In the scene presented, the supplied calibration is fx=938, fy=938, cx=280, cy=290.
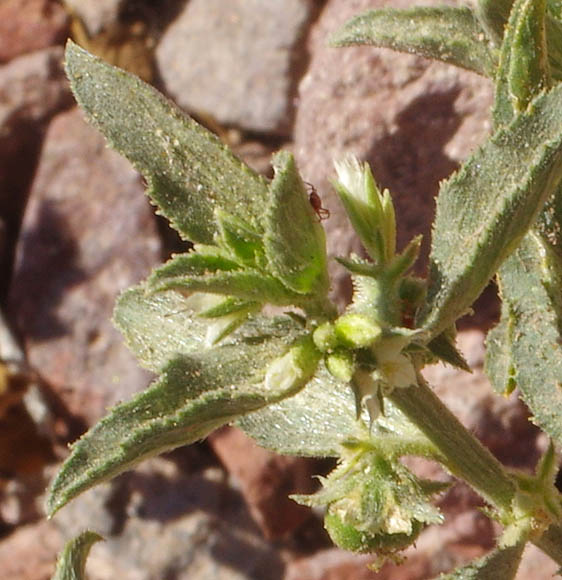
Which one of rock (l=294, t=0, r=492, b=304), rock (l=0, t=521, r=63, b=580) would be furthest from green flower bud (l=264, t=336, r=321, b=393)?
rock (l=0, t=521, r=63, b=580)

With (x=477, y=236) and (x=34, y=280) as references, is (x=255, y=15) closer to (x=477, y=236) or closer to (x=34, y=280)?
(x=34, y=280)

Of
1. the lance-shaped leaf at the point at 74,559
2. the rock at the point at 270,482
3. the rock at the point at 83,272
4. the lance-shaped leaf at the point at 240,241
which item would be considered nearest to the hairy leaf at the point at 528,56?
the lance-shaped leaf at the point at 240,241

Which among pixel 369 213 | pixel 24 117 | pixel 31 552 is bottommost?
pixel 31 552

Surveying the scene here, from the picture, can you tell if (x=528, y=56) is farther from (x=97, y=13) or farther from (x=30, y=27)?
(x=30, y=27)

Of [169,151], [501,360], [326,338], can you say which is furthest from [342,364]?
[501,360]

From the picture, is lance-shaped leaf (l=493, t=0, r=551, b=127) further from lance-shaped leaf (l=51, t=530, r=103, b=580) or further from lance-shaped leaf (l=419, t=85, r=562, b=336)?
lance-shaped leaf (l=51, t=530, r=103, b=580)
